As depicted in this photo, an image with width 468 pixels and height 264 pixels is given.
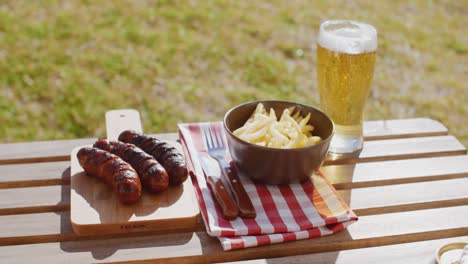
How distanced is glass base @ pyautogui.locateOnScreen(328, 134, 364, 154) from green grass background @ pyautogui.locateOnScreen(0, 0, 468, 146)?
2030mm

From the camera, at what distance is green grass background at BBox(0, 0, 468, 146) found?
4117 millimetres

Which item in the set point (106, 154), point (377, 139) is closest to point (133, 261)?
point (106, 154)

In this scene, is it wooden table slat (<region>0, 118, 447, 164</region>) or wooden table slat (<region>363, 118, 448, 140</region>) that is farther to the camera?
wooden table slat (<region>363, 118, 448, 140</region>)

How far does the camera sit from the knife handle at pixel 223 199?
5.24 feet

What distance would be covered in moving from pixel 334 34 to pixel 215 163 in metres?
Answer: 0.56

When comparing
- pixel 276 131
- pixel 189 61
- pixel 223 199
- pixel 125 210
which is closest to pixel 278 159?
pixel 276 131

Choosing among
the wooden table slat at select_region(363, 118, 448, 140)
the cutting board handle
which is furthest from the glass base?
the cutting board handle

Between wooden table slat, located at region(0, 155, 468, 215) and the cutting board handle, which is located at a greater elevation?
the cutting board handle

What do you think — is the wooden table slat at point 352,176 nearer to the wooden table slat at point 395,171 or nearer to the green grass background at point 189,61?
the wooden table slat at point 395,171

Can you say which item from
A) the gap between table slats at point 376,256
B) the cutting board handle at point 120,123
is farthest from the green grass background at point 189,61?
the gap between table slats at point 376,256

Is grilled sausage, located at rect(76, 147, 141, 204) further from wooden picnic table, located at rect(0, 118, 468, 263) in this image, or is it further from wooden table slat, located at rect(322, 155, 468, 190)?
wooden table slat, located at rect(322, 155, 468, 190)

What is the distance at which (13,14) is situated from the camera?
5.08m

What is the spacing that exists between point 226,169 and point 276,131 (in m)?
0.22

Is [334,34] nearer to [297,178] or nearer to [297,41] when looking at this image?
[297,178]
